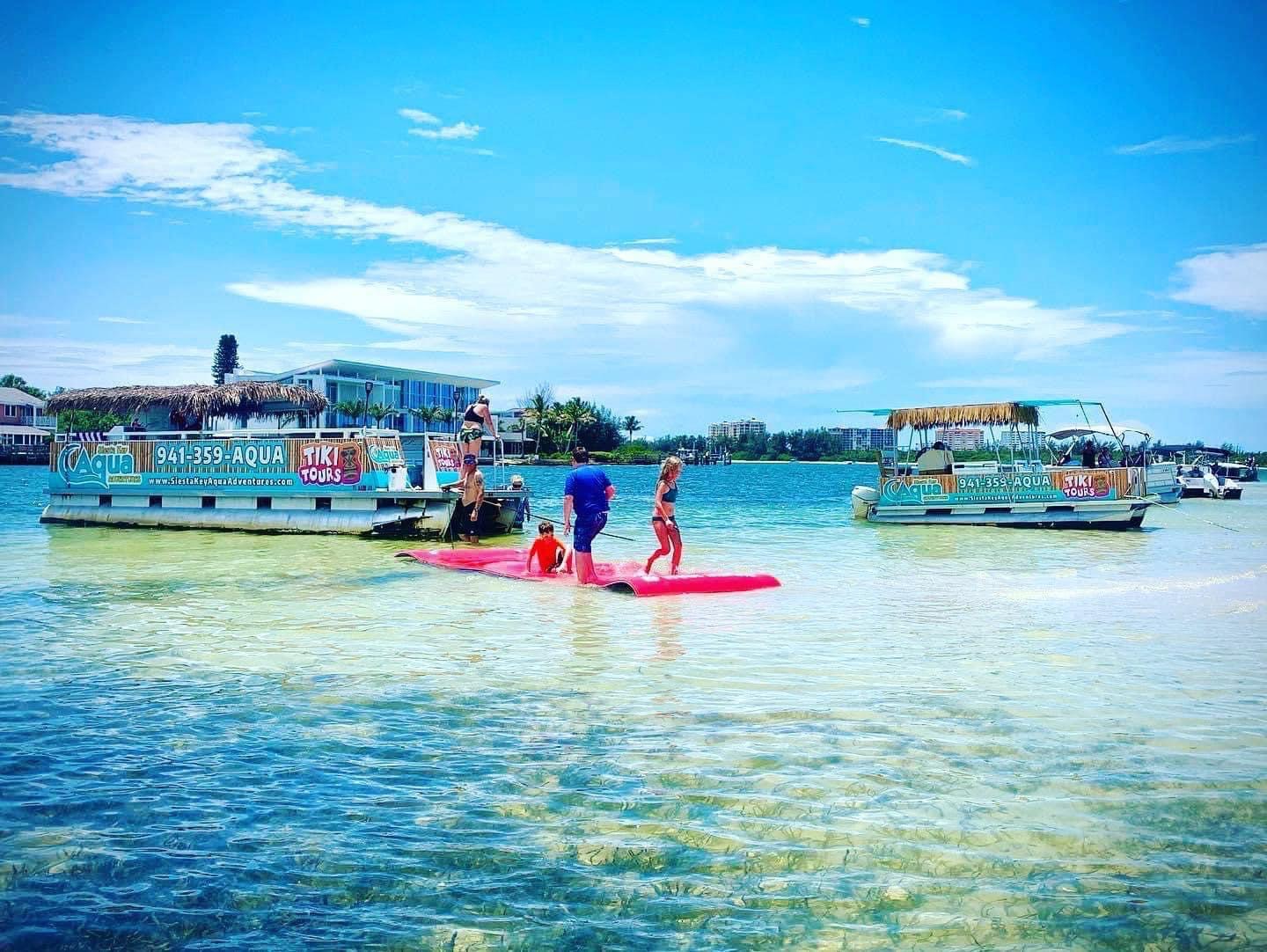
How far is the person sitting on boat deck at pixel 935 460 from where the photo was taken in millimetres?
27484

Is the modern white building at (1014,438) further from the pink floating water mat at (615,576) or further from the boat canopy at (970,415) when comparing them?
the pink floating water mat at (615,576)

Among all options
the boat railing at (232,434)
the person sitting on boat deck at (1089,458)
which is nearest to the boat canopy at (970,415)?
the person sitting on boat deck at (1089,458)

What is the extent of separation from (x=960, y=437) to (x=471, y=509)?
43.7 ft

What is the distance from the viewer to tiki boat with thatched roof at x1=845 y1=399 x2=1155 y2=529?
25656 mm

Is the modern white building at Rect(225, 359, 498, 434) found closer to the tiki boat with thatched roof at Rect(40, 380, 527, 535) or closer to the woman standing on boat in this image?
the tiki boat with thatched roof at Rect(40, 380, 527, 535)

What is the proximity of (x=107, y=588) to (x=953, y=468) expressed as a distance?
21.2 metres

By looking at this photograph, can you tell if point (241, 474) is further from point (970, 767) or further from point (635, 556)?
point (970, 767)

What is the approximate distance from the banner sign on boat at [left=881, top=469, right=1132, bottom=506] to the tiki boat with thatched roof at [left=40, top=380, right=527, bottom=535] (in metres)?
10.9

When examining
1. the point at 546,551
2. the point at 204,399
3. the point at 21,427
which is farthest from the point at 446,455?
the point at 21,427

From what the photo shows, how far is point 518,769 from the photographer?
562 cm

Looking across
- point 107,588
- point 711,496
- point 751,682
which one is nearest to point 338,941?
point 751,682

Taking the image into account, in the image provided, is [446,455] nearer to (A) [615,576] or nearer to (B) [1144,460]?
(A) [615,576]

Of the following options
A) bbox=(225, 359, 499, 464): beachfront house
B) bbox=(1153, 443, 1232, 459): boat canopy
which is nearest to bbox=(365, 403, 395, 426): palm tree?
bbox=(225, 359, 499, 464): beachfront house

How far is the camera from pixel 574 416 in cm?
11006
